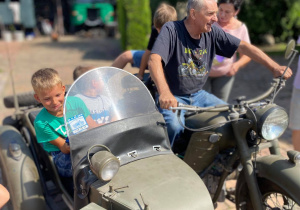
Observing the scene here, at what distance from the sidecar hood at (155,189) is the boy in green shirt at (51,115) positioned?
629 millimetres

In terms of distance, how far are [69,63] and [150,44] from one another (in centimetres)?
915

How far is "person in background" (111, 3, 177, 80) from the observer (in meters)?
3.44

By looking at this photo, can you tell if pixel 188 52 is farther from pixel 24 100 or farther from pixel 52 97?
pixel 24 100

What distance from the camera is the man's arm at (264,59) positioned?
9.40 feet

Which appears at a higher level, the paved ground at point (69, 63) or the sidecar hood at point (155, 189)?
the sidecar hood at point (155, 189)

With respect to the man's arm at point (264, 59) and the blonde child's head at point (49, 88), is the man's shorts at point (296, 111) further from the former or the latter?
the blonde child's head at point (49, 88)

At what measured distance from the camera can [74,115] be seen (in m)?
2.34

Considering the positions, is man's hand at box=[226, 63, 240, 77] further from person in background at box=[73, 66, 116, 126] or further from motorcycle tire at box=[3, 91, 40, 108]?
motorcycle tire at box=[3, 91, 40, 108]

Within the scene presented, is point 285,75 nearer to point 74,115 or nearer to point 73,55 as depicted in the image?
point 74,115

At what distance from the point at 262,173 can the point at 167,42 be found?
3.91 feet

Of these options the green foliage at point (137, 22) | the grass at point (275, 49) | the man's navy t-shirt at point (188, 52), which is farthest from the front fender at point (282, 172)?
the grass at point (275, 49)

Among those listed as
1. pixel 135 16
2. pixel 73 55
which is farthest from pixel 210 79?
pixel 73 55

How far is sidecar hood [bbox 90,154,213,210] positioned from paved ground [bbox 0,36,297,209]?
1.70 metres

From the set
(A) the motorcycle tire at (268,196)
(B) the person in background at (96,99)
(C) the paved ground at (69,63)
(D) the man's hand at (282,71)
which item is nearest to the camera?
(B) the person in background at (96,99)
